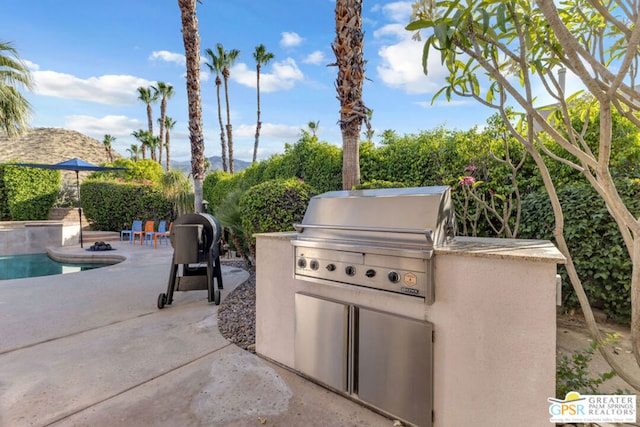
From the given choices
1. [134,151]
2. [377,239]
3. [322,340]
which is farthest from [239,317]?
[134,151]

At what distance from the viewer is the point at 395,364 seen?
1810mm

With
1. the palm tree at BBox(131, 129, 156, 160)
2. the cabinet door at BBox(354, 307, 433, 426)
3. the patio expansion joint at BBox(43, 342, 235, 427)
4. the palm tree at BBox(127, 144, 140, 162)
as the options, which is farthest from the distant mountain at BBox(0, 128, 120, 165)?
the cabinet door at BBox(354, 307, 433, 426)

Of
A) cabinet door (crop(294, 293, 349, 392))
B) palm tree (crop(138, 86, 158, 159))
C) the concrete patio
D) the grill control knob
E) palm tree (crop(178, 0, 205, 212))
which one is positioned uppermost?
palm tree (crop(138, 86, 158, 159))

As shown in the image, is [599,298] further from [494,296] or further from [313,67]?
[313,67]

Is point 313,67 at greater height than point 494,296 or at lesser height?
greater

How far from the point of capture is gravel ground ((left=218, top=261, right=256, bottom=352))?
3051 millimetres

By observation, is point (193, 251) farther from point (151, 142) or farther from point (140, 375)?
point (151, 142)

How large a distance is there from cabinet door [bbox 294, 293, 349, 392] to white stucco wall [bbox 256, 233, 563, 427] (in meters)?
0.37

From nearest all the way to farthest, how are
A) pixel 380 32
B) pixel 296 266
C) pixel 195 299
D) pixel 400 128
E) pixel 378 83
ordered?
pixel 296 266 < pixel 378 83 < pixel 195 299 < pixel 380 32 < pixel 400 128

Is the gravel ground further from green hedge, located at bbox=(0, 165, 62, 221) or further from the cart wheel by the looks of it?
green hedge, located at bbox=(0, 165, 62, 221)

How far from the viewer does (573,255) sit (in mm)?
3379

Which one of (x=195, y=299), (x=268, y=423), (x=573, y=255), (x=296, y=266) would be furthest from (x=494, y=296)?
(x=195, y=299)

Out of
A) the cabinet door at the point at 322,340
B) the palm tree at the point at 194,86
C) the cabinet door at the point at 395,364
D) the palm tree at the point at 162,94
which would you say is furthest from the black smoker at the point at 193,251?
the palm tree at the point at 162,94

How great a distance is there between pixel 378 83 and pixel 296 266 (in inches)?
119
